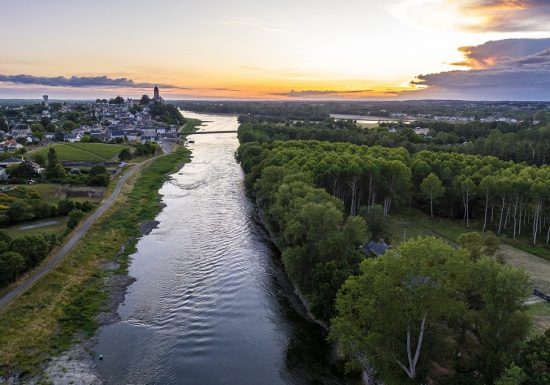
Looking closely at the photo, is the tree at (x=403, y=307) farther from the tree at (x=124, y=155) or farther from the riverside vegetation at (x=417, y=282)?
the tree at (x=124, y=155)

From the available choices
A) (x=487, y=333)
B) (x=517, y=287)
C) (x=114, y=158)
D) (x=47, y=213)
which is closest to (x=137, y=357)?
(x=487, y=333)

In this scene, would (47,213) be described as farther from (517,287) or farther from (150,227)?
(517,287)

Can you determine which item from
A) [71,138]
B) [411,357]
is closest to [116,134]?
[71,138]

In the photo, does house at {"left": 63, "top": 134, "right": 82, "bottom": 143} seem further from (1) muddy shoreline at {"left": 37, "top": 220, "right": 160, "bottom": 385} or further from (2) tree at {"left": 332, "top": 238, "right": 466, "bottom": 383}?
(2) tree at {"left": 332, "top": 238, "right": 466, "bottom": 383}

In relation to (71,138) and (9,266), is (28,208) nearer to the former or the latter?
(9,266)

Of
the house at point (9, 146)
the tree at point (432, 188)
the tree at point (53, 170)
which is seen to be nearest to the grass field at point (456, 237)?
the tree at point (432, 188)

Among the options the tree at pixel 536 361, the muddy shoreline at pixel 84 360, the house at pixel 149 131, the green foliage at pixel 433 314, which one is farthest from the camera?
the house at pixel 149 131
